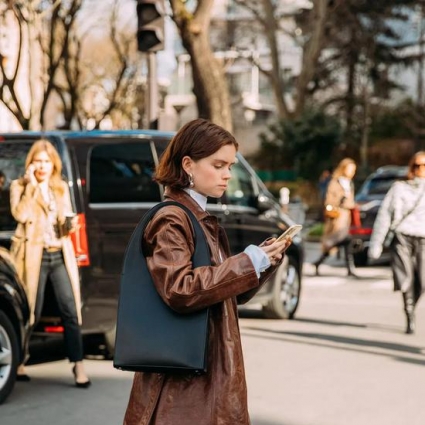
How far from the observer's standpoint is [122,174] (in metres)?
8.62

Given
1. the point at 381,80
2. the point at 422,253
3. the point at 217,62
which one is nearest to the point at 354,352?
the point at 422,253

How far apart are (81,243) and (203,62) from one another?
1039 cm

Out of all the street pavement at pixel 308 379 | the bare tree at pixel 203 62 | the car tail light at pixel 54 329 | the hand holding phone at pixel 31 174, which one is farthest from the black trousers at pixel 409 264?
the bare tree at pixel 203 62

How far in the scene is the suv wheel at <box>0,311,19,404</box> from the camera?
7125mm

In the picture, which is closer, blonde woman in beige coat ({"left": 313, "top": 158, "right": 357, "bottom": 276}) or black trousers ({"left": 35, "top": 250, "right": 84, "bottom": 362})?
black trousers ({"left": 35, "top": 250, "right": 84, "bottom": 362})

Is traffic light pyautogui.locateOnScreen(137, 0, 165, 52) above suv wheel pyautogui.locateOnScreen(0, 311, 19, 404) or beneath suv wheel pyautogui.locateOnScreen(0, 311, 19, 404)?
above

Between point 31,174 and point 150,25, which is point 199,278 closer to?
point 31,174

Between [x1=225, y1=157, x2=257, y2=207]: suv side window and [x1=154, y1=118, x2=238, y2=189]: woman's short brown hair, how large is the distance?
687cm

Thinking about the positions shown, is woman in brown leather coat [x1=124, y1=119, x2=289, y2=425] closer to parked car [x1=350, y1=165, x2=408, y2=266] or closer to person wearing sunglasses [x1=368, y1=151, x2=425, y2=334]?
person wearing sunglasses [x1=368, y1=151, x2=425, y2=334]

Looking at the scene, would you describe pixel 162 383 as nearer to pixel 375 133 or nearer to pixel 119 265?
pixel 119 265

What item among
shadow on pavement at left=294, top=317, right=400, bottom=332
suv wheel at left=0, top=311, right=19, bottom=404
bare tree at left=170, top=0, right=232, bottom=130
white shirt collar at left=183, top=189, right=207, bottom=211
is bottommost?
shadow on pavement at left=294, top=317, right=400, bottom=332

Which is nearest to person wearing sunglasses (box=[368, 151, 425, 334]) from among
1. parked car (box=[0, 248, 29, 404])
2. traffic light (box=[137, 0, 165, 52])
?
traffic light (box=[137, 0, 165, 52])

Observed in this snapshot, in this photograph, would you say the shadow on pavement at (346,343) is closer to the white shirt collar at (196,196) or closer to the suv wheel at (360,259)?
the white shirt collar at (196,196)

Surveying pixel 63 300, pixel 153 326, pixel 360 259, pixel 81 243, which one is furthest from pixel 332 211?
pixel 153 326
